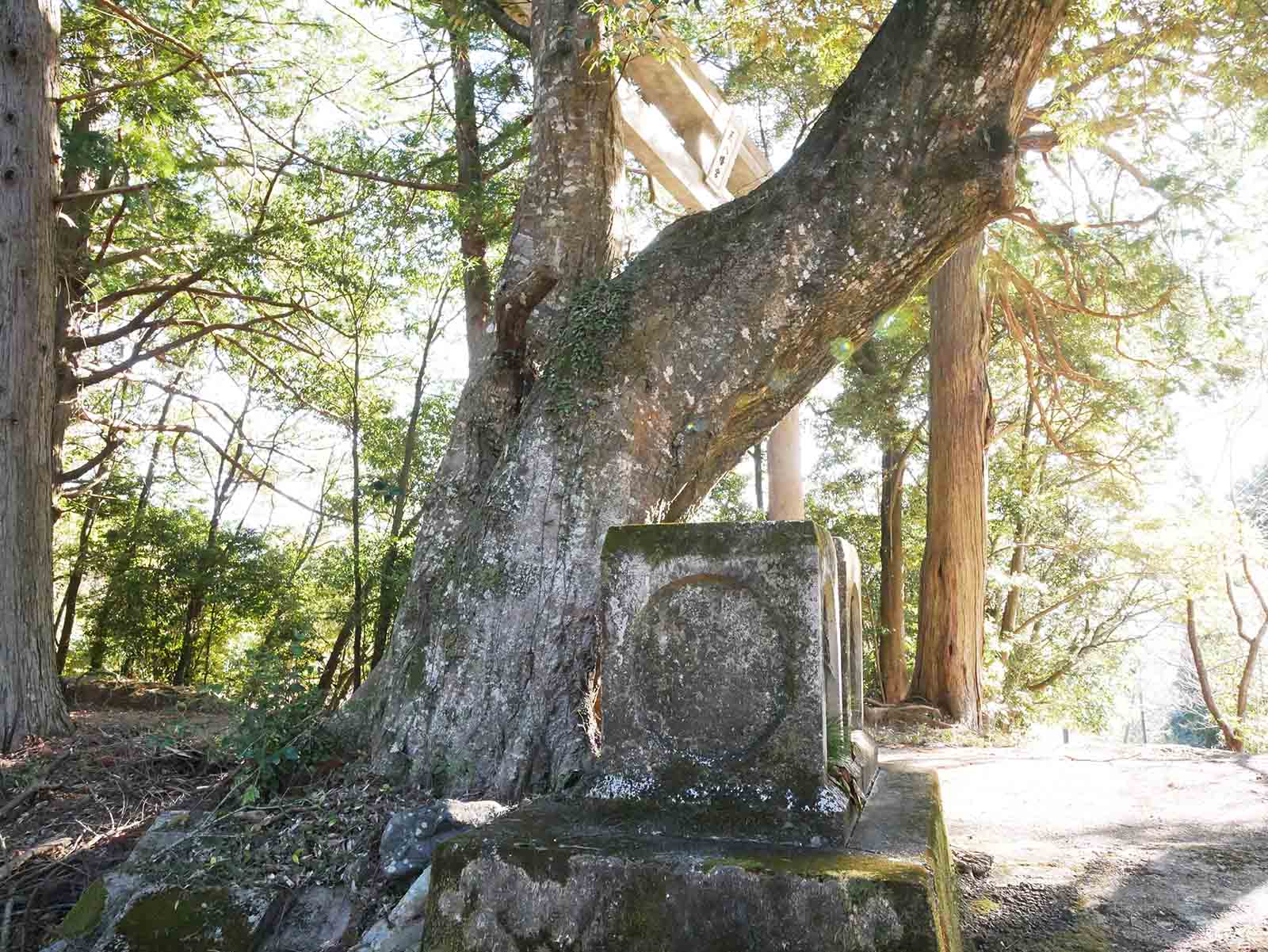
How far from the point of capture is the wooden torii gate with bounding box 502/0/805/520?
267 inches

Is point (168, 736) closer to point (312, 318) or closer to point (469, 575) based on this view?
point (469, 575)

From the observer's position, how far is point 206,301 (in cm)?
1091

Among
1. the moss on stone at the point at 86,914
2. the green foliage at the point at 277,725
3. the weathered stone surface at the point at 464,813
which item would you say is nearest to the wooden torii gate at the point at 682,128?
the green foliage at the point at 277,725

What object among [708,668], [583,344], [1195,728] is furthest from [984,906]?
[1195,728]

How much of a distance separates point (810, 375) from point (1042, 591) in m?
12.9

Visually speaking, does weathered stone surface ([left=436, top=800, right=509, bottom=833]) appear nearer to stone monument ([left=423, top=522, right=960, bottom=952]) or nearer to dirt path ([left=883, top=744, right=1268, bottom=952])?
stone monument ([left=423, top=522, right=960, bottom=952])

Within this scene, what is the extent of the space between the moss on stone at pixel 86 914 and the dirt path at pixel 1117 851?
3.01 metres

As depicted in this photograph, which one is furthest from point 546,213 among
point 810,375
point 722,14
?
point 722,14

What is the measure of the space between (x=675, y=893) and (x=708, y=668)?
594 millimetres

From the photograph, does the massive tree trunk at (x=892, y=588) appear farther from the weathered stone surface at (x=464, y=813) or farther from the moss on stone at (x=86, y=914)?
the moss on stone at (x=86, y=914)

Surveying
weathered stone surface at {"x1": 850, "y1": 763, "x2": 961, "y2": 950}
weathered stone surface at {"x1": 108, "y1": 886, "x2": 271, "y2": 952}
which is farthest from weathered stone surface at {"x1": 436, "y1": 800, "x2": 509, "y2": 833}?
weathered stone surface at {"x1": 850, "y1": 763, "x2": 961, "y2": 950}

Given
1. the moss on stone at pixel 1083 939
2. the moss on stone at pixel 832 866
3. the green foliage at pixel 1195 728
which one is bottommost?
the green foliage at pixel 1195 728

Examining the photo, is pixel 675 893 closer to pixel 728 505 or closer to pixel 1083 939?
pixel 1083 939

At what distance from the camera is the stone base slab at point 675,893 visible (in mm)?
1938
